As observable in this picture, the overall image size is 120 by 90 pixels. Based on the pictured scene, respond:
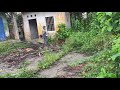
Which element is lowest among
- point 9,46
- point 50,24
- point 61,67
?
point 61,67

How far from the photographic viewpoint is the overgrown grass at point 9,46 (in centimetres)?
279

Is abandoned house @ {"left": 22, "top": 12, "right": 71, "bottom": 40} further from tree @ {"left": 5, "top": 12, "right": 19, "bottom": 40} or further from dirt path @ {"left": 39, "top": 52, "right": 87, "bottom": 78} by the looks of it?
dirt path @ {"left": 39, "top": 52, "right": 87, "bottom": 78}

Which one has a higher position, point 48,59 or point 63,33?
point 63,33

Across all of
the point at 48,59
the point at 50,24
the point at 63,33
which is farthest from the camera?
the point at 48,59

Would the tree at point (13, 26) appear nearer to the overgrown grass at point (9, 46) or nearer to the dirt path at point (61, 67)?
the overgrown grass at point (9, 46)

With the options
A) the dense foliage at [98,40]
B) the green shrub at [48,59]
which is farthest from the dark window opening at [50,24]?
the green shrub at [48,59]

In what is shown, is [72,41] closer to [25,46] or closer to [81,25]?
[81,25]

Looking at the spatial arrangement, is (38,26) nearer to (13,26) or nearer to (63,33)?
(63,33)

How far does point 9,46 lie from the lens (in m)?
2.83

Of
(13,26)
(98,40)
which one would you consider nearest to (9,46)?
(13,26)

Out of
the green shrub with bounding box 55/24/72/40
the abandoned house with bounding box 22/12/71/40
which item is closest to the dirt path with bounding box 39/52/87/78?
the green shrub with bounding box 55/24/72/40

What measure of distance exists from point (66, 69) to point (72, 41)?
45cm
